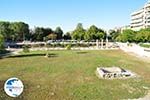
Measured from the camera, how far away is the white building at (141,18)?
375 ft

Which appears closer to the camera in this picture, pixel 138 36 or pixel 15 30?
pixel 138 36

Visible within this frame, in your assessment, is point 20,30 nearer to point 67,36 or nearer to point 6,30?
point 6,30

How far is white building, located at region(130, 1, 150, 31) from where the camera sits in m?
114

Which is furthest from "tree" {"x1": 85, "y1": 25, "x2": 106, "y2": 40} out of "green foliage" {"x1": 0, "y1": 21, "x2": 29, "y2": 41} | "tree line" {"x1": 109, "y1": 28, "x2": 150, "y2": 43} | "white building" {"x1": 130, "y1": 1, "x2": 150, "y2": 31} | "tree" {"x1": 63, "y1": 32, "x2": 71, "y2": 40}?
"green foliage" {"x1": 0, "y1": 21, "x2": 29, "y2": 41}

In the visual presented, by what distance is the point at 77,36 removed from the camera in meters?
103

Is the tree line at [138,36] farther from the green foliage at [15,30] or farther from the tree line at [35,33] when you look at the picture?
the green foliage at [15,30]

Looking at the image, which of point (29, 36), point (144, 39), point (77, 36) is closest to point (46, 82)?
point (144, 39)

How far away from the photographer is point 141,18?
4774 inches

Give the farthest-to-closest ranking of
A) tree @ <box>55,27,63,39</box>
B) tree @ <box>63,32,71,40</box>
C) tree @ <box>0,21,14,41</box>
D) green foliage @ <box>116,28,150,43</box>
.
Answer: tree @ <box>63,32,71,40</box> → tree @ <box>55,27,63,39</box> → tree @ <box>0,21,14,41</box> → green foliage @ <box>116,28,150,43</box>

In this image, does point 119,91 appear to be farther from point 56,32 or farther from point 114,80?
point 56,32

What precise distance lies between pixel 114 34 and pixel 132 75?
99916 millimetres

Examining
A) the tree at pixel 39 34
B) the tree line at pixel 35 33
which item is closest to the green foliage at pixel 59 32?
the tree line at pixel 35 33
